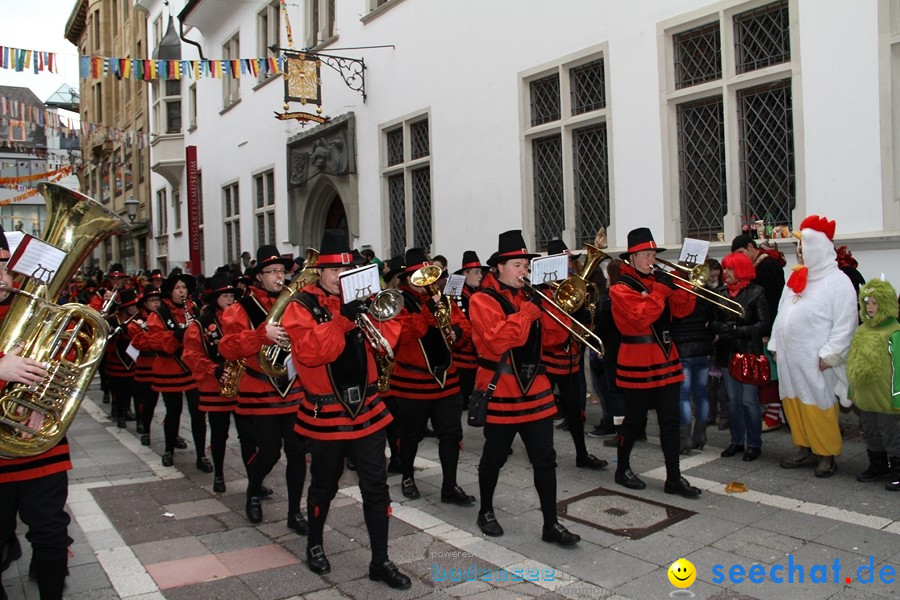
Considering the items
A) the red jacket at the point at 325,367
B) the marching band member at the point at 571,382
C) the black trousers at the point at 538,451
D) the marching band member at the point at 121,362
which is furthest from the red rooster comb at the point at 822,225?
the marching band member at the point at 121,362

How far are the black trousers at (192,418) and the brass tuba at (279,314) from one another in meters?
2.18

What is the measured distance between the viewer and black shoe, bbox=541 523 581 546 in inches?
191

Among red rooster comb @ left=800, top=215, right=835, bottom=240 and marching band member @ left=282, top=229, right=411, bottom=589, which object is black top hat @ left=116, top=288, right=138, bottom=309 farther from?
red rooster comb @ left=800, top=215, right=835, bottom=240

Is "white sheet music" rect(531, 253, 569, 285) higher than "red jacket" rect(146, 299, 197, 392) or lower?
higher

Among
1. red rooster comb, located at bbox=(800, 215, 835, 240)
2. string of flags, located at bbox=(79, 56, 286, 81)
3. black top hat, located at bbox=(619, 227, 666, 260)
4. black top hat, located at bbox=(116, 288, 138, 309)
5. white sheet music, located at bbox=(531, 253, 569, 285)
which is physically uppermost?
string of flags, located at bbox=(79, 56, 286, 81)

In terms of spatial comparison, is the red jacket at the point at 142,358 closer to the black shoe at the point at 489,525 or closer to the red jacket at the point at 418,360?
the red jacket at the point at 418,360

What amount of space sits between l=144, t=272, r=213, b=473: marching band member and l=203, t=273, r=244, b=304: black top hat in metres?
0.62

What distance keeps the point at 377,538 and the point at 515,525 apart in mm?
1300

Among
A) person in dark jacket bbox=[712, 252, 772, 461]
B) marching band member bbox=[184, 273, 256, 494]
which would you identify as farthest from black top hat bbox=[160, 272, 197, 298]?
person in dark jacket bbox=[712, 252, 772, 461]

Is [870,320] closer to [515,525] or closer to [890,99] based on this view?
[890,99]

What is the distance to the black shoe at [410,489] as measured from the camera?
6.11 m

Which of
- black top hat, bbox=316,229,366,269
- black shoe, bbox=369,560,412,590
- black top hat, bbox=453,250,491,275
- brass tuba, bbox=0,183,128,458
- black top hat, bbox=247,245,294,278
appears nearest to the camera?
brass tuba, bbox=0,183,128,458

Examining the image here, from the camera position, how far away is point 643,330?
19.3ft

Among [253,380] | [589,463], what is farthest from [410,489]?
[589,463]
